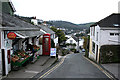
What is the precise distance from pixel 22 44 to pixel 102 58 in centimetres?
1030

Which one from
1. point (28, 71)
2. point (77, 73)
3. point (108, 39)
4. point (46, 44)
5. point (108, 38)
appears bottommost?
point (77, 73)

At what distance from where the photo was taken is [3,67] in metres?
9.99

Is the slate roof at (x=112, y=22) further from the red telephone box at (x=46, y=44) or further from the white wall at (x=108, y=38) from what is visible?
the red telephone box at (x=46, y=44)

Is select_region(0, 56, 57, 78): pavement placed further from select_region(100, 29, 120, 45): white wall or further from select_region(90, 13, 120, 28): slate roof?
select_region(90, 13, 120, 28): slate roof

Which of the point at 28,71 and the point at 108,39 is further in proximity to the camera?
the point at 108,39

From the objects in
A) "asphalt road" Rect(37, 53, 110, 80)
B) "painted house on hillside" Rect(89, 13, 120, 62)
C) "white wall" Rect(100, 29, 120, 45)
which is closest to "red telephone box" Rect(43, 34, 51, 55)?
"asphalt road" Rect(37, 53, 110, 80)

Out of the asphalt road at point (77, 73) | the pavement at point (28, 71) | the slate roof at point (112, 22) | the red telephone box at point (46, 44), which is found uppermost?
the slate roof at point (112, 22)

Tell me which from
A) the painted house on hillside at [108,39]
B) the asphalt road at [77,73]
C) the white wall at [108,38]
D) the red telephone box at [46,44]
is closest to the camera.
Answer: the asphalt road at [77,73]

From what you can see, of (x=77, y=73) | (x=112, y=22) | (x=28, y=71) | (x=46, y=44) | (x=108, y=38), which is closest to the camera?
(x=28, y=71)

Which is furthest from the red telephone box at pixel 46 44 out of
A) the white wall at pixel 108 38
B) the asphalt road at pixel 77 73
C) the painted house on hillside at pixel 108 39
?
the white wall at pixel 108 38

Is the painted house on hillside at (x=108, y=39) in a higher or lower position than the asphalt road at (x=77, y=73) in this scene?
higher

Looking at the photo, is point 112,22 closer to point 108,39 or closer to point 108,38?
point 108,38

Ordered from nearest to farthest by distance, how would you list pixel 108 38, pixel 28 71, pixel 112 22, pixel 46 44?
pixel 28 71 → pixel 108 38 → pixel 112 22 → pixel 46 44

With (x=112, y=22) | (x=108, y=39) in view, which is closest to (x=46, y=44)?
(x=108, y=39)
